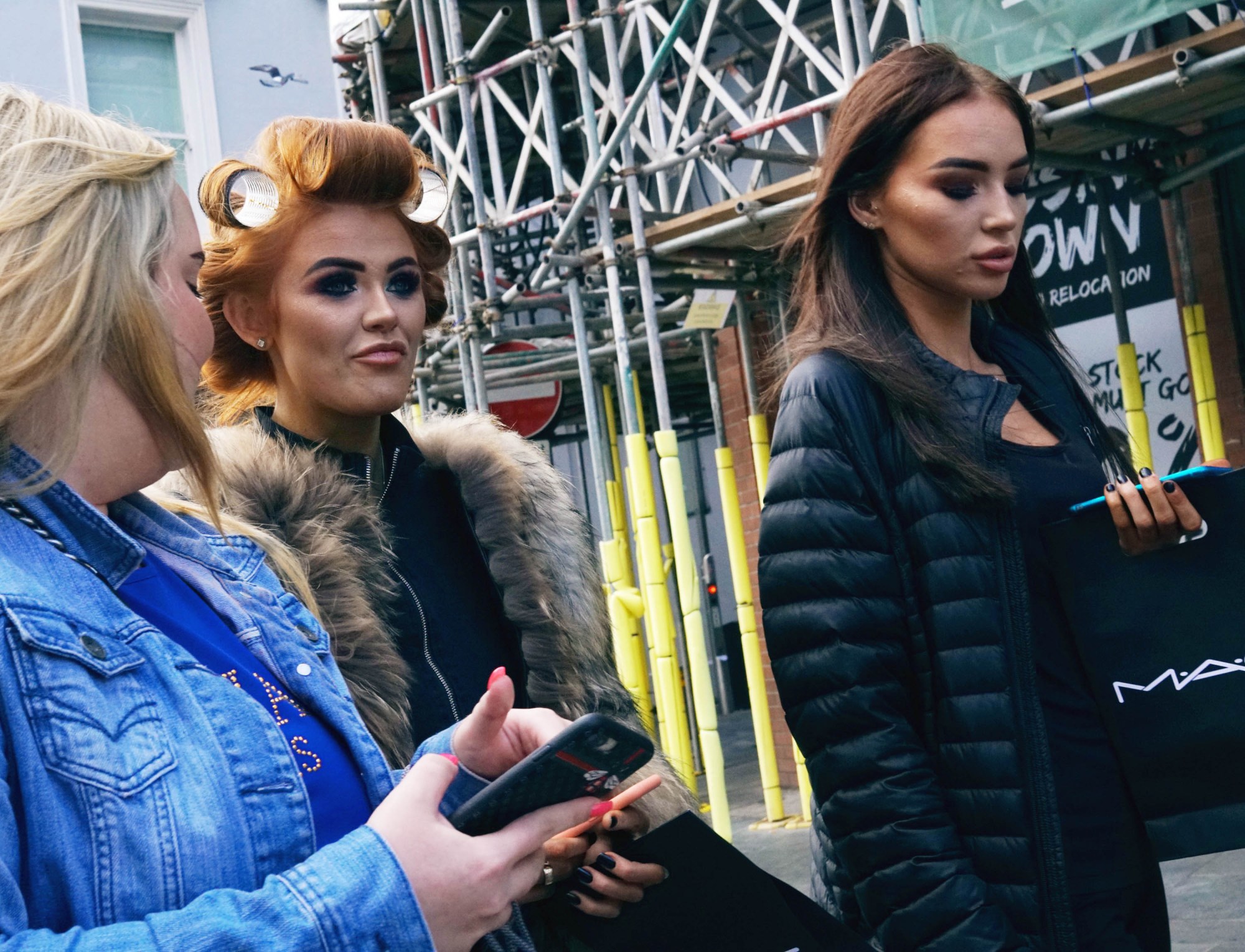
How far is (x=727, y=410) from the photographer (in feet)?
28.4

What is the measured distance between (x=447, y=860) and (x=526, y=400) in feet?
26.7

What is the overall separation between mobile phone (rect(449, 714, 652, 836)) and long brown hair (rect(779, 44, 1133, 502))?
88 centimetres

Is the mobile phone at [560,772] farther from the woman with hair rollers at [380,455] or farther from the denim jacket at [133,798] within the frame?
the woman with hair rollers at [380,455]


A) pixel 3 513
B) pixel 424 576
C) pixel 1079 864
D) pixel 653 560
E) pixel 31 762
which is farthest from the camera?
pixel 653 560

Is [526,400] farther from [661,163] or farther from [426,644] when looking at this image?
[426,644]

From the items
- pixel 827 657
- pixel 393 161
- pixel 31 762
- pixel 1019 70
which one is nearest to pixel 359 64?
pixel 1019 70

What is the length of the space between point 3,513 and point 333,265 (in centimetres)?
120

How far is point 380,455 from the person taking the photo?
2.44 metres

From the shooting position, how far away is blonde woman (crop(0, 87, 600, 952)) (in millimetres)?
1084

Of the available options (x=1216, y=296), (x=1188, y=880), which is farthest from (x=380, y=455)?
(x=1216, y=296)

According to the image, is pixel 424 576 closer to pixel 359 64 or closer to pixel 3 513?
pixel 3 513

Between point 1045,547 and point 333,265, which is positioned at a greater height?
point 333,265

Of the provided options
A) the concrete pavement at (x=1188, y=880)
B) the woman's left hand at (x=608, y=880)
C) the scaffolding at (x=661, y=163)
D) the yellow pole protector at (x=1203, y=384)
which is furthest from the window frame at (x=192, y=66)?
the woman's left hand at (x=608, y=880)

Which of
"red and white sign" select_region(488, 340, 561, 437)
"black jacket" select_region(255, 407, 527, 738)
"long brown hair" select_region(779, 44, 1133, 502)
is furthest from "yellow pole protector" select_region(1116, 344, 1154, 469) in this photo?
"black jacket" select_region(255, 407, 527, 738)
